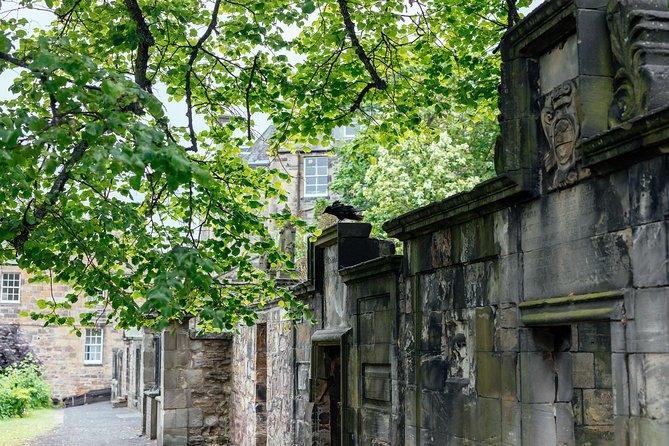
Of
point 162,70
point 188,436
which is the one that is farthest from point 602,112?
point 188,436

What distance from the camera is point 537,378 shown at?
5688mm

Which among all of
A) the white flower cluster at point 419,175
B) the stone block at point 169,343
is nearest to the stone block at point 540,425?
the stone block at point 169,343

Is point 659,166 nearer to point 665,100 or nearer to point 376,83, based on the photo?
point 665,100

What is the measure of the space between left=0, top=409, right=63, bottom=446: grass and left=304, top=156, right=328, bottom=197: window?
1265 centimetres

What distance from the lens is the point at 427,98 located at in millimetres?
11547

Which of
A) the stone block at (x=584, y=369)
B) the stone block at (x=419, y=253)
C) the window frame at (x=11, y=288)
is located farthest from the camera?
the window frame at (x=11, y=288)

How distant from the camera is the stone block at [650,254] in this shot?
432 centimetres

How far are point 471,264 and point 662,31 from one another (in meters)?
2.52

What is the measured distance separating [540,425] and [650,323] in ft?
4.91

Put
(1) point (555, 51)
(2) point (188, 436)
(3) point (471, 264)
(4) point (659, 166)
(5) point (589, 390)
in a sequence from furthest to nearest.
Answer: (2) point (188, 436)
(5) point (589, 390)
(3) point (471, 264)
(1) point (555, 51)
(4) point (659, 166)

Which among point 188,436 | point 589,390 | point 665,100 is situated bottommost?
point 188,436

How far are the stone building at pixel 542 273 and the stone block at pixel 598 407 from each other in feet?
0.08

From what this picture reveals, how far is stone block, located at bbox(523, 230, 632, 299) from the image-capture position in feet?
15.5

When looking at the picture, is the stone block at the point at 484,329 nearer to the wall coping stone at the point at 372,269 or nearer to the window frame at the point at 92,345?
the wall coping stone at the point at 372,269
